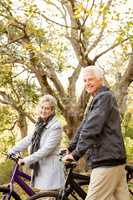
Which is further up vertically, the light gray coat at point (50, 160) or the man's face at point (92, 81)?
the man's face at point (92, 81)

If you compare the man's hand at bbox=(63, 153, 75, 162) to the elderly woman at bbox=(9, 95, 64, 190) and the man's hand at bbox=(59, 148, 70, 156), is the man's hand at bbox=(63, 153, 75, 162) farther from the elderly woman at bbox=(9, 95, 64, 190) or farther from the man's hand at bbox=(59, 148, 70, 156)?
the elderly woman at bbox=(9, 95, 64, 190)

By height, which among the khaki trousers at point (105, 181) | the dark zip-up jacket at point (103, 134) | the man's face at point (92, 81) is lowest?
the khaki trousers at point (105, 181)

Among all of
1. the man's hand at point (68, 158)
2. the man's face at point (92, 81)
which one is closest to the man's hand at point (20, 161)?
the man's hand at point (68, 158)

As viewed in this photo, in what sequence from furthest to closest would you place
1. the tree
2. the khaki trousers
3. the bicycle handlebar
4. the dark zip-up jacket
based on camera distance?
1. the tree
2. the bicycle handlebar
3. the khaki trousers
4. the dark zip-up jacket

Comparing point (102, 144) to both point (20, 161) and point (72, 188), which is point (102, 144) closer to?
point (72, 188)

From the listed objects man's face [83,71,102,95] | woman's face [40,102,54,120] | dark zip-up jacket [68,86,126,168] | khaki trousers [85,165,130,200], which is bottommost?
khaki trousers [85,165,130,200]

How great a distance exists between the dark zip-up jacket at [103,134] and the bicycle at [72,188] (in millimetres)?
469

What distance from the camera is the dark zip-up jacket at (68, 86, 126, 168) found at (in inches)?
195

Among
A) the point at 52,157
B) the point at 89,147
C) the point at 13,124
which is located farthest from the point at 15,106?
the point at 89,147

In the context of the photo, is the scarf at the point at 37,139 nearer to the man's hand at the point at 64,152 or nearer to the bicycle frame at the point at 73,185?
the man's hand at the point at 64,152

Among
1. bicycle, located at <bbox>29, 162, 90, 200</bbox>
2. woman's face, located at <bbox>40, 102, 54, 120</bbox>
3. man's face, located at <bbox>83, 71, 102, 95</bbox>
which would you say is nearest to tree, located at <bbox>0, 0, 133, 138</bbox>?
woman's face, located at <bbox>40, 102, 54, 120</bbox>

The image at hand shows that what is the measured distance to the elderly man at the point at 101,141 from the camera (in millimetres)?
4973

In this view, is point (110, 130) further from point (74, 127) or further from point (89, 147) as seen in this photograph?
point (74, 127)

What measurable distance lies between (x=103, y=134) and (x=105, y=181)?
1.64 feet
